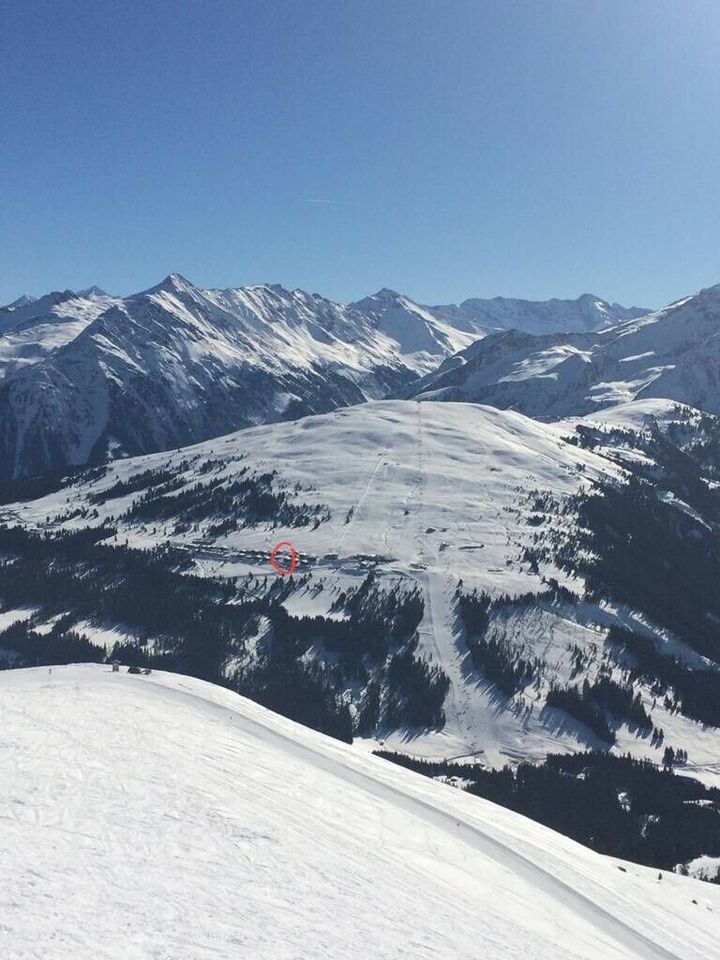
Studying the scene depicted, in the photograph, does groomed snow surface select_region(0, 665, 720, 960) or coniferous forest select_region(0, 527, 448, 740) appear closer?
groomed snow surface select_region(0, 665, 720, 960)

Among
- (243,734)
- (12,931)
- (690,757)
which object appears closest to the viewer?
(12,931)

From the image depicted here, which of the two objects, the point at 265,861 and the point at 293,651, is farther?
the point at 293,651

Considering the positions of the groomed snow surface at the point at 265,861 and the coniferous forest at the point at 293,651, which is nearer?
the groomed snow surface at the point at 265,861

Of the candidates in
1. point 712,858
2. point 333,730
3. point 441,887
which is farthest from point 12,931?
point 333,730

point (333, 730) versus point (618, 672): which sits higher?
point (618, 672)

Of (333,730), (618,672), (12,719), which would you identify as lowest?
(333,730)

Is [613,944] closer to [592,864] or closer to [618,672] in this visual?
[592,864]

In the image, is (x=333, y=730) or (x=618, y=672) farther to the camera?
(x=618, y=672)

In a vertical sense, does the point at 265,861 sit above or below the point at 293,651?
above
